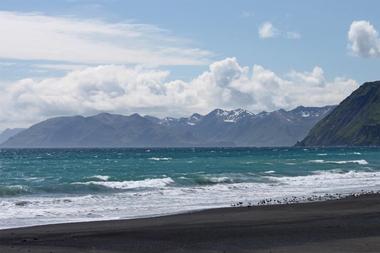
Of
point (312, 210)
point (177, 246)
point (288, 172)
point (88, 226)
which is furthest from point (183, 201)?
point (288, 172)

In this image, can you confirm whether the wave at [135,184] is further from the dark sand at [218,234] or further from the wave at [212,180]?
the dark sand at [218,234]

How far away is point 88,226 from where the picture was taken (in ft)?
76.5

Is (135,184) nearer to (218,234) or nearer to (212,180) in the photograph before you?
(212,180)

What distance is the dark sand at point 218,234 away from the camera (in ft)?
58.7

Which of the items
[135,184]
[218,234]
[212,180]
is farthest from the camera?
[212,180]

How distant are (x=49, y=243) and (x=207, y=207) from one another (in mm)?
13405

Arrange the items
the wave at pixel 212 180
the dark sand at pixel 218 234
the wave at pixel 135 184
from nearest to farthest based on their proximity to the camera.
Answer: the dark sand at pixel 218 234
the wave at pixel 135 184
the wave at pixel 212 180

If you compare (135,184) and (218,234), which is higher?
(135,184)

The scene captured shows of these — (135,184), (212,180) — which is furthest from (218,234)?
(212,180)

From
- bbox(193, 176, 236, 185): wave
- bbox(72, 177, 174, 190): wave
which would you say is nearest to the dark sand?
bbox(72, 177, 174, 190): wave

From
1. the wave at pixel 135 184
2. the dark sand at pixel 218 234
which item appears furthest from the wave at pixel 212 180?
the dark sand at pixel 218 234

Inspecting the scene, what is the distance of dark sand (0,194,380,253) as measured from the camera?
17.9 m

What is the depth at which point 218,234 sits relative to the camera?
67.5 feet

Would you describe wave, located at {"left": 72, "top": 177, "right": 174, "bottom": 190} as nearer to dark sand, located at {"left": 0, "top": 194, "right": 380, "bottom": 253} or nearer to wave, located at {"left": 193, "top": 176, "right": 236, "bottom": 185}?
wave, located at {"left": 193, "top": 176, "right": 236, "bottom": 185}
